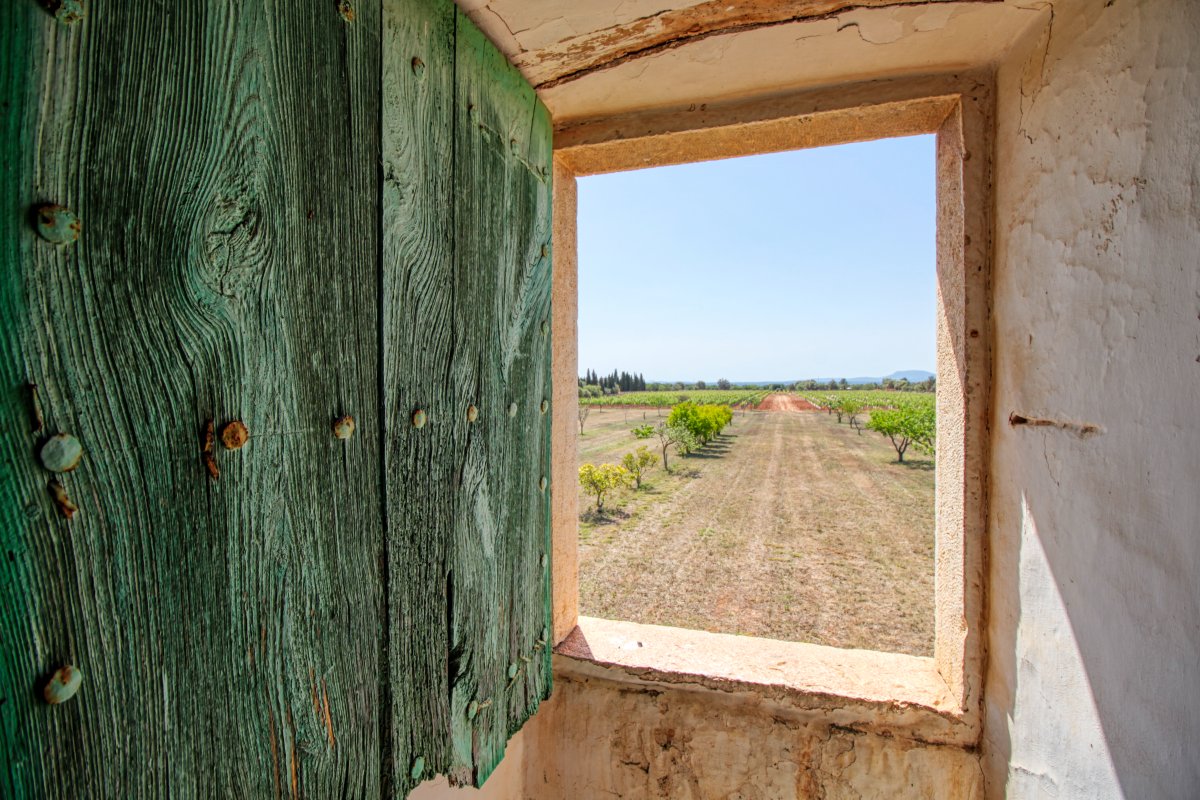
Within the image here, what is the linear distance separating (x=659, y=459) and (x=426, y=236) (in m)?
18.2

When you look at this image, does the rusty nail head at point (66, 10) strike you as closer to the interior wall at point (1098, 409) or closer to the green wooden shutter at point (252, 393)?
the green wooden shutter at point (252, 393)

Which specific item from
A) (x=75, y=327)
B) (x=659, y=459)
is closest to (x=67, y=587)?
(x=75, y=327)

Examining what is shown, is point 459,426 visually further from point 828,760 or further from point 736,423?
point 736,423

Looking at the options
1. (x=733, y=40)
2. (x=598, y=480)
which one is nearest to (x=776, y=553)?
(x=598, y=480)

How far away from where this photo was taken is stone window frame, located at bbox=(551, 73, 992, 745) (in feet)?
3.99

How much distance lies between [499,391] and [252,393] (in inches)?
21.3

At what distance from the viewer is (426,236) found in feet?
2.86

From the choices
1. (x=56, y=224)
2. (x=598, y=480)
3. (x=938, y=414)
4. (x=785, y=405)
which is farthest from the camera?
(x=785, y=405)

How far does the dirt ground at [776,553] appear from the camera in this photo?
17.0 feet

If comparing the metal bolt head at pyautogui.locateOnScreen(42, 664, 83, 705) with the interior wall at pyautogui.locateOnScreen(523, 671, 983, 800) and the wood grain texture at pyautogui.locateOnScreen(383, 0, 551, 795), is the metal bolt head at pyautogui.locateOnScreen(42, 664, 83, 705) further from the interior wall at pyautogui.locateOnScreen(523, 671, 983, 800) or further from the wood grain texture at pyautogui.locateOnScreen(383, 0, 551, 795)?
the interior wall at pyautogui.locateOnScreen(523, 671, 983, 800)

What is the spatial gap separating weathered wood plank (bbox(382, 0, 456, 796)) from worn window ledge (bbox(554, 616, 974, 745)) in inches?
25.2

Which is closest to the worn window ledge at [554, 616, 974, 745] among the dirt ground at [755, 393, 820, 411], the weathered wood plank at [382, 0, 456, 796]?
the weathered wood plank at [382, 0, 456, 796]

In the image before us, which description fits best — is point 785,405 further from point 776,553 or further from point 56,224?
point 56,224

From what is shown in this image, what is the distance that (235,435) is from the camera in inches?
22.4
